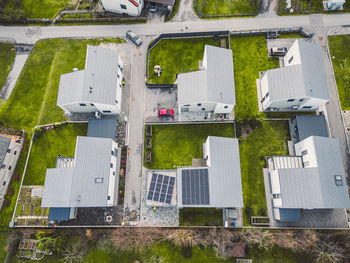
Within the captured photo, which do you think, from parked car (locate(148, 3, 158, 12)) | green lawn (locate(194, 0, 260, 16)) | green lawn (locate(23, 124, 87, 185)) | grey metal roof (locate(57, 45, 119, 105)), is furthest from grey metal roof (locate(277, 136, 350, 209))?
parked car (locate(148, 3, 158, 12))

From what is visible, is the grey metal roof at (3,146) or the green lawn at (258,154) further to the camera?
the grey metal roof at (3,146)

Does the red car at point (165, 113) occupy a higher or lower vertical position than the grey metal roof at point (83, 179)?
higher

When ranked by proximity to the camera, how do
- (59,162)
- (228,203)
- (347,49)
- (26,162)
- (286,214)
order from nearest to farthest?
(228,203) < (286,214) < (59,162) < (26,162) < (347,49)

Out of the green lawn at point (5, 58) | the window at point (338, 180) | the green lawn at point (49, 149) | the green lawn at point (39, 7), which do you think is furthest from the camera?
the green lawn at point (39, 7)

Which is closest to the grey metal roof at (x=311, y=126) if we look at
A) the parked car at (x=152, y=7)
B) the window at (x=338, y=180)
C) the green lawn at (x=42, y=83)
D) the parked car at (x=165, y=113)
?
the window at (x=338, y=180)

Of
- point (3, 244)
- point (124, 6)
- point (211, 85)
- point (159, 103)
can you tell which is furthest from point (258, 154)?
point (3, 244)

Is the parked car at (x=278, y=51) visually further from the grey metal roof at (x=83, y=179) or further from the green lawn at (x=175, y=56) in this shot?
the grey metal roof at (x=83, y=179)

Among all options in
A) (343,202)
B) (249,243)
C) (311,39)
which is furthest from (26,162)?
(311,39)

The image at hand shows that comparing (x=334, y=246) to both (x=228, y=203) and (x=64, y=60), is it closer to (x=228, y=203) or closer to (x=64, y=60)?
(x=228, y=203)
